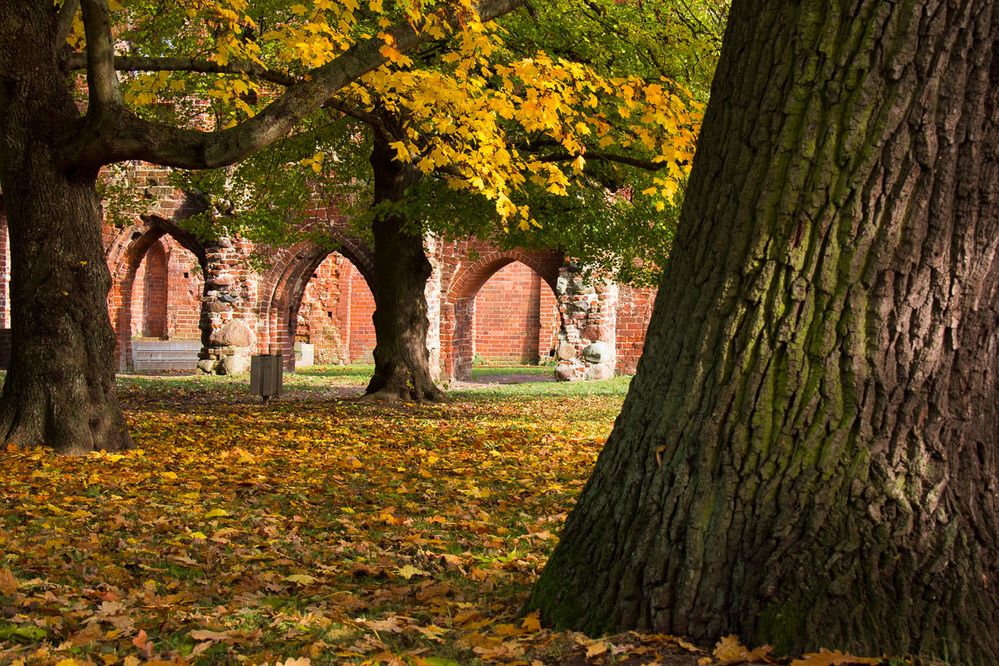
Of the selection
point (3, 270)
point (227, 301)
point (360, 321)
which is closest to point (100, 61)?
point (227, 301)

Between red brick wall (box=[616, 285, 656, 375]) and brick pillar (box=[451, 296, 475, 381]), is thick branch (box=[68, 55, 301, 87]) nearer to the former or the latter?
brick pillar (box=[451, 296, 475, 381])

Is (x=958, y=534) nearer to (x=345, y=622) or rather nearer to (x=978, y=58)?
(x=978, y=58)

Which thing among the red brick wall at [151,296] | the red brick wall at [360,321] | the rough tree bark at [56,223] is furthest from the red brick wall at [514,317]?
the rough tree bark at [56,223]

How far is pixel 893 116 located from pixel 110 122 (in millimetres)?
6009

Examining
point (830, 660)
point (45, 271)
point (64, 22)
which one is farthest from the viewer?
point (64, 22)

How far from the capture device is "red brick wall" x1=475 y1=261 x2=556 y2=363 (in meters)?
31.6

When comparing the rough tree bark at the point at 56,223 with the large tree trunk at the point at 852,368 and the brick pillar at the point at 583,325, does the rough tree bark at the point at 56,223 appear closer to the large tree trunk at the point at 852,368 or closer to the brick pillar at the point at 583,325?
the large tree trunk at the point at 852,368

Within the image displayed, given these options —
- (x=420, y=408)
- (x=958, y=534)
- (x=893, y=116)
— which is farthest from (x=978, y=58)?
(x=420, y=408)

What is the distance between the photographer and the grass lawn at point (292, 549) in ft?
10.7

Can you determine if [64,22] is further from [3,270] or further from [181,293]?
[181,293]

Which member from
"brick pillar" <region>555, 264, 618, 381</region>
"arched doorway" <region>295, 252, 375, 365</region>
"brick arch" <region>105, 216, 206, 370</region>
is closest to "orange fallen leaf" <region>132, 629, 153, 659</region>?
"brick pillar" <region>555, 264, 618, 381</region>

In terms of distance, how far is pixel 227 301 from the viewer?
2262 cm

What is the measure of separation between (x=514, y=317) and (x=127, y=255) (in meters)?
12.1

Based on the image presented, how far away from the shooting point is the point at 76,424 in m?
7.77
